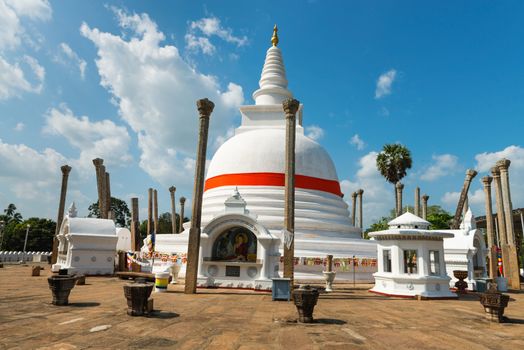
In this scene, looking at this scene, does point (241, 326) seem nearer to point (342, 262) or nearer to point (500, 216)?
point (342, 262)

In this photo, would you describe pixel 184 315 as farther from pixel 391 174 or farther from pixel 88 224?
pixel 391 174

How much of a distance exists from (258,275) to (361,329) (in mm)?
10873

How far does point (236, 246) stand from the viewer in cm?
2122

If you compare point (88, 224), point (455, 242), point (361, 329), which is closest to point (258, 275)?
point (361, 329)

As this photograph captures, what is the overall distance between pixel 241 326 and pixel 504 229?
75.7 ft

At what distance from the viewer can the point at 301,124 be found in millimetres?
39562

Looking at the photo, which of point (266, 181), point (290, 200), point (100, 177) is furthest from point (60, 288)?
point (100, 177)

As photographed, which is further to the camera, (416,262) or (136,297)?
(416,262)

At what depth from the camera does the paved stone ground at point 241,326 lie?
8008 millimetres

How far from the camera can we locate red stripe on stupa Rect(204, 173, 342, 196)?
96.8 feet

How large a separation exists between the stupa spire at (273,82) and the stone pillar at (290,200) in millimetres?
17645

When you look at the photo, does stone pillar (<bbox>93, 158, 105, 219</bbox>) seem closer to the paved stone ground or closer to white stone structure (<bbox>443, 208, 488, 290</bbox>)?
the paved stone ground

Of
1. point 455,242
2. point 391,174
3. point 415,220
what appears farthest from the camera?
Result: point 391,174

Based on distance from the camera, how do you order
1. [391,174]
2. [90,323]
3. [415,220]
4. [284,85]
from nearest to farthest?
[90,323]
[415,220]
[284,85]
[391,174]
